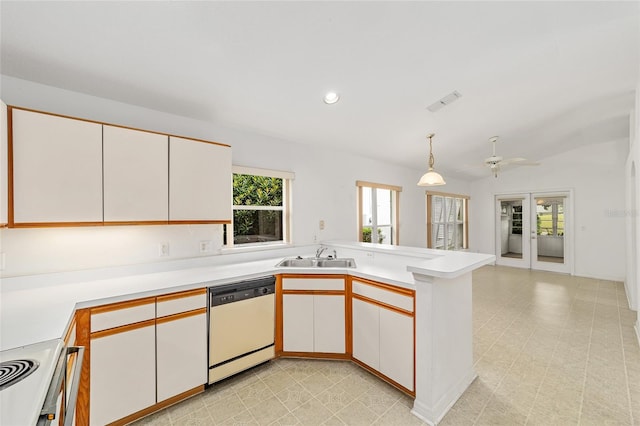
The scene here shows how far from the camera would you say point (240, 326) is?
2266 mm

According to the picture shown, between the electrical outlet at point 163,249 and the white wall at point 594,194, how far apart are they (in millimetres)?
8030

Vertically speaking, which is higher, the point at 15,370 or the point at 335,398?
the point at 15,370

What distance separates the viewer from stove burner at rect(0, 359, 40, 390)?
0.91 m

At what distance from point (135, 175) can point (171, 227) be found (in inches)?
25.4

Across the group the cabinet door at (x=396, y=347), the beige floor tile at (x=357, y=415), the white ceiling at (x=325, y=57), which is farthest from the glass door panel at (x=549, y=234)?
the beige floor tile at (x=357, y=415)

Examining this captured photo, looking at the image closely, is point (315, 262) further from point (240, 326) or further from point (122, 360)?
point (122, 360)

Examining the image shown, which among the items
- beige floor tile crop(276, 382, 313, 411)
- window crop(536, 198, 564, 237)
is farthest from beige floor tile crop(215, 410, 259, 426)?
window crop(536, 198, 564, 237)

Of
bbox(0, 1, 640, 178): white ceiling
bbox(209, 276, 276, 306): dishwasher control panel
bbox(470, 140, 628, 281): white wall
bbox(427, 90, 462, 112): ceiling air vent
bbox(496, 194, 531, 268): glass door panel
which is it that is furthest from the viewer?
bbox(496, 194, 531, 268): glass door panel

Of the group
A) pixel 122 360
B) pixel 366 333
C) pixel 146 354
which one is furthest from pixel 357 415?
pixel 122 360

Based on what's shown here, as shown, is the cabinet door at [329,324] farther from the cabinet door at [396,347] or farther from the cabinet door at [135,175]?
the cabinet door at [135,175]

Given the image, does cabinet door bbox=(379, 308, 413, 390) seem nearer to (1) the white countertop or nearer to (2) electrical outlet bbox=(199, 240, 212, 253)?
(1) the white countertop

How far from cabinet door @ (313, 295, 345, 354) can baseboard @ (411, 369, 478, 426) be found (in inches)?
31.0

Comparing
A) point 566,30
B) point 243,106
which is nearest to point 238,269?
point 243,106

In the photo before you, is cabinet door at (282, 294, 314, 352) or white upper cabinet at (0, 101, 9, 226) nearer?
white upper cabinet at (0, 101, 9, 226)
